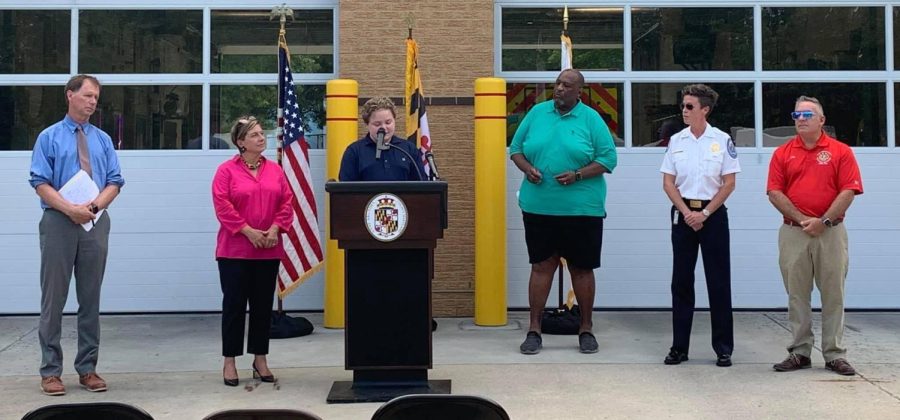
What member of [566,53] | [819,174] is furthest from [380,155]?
[819,174]

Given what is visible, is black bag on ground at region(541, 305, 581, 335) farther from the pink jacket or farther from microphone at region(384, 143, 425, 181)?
the pink jacket

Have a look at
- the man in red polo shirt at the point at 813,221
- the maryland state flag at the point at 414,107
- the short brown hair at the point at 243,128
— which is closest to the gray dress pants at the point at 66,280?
the short brown hair at the point at 243,128

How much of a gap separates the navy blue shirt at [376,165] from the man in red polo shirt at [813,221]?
2547 millimetres

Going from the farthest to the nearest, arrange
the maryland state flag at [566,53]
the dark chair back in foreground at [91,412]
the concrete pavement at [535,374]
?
1. the maryland state flag at [566,53]
2. the concrete pavement at [535,374]
3. the dark chair back in foreground at [91,412]

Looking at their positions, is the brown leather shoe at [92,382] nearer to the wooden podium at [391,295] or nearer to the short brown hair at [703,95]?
the wooden podium at [391,295]

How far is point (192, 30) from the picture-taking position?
8.98 meters

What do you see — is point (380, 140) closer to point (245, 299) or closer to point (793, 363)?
point (245, 299)

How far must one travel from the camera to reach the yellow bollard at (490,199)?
26.6 ft

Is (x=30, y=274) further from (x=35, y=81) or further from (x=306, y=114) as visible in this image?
(x=306, y=114)

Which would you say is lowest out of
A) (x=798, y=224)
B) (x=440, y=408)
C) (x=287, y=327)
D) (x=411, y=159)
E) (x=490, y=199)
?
(x=287, y=327)

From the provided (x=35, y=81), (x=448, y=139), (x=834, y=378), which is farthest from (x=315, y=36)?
(x=834, y=378)

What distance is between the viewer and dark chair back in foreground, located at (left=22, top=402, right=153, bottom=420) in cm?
264

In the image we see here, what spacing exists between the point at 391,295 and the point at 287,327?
240 centimetres

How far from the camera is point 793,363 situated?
20.9 feet
